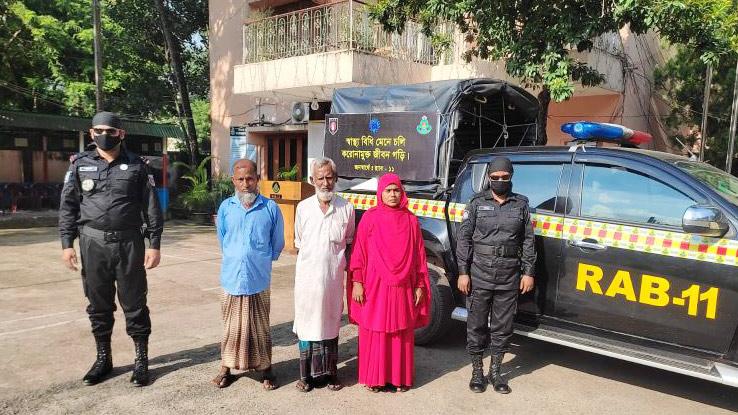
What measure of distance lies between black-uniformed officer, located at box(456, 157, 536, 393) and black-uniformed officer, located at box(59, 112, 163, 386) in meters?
2.31

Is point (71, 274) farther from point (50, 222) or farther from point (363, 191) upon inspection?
point (50, 222)

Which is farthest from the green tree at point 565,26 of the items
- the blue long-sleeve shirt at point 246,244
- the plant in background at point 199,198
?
the plant in background at point 199,198

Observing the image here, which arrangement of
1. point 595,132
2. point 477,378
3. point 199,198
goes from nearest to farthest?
point 477,378
point 595,132
point 199,198

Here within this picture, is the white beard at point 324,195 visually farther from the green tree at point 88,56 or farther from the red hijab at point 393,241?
the green tree at point 88,56

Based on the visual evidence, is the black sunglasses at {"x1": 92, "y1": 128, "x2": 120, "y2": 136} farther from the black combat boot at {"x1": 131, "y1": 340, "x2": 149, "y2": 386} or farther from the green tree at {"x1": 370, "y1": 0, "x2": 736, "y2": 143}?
the green tree at {"x1": 370, "y1": 0, "x2": 736, "y2": 143}

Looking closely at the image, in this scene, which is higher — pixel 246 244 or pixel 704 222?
pixel 704 222

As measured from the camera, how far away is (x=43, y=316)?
17.7ft

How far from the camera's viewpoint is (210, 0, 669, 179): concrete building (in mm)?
10273

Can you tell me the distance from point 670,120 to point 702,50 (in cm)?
639

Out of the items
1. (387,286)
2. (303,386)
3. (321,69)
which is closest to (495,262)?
(387,286)

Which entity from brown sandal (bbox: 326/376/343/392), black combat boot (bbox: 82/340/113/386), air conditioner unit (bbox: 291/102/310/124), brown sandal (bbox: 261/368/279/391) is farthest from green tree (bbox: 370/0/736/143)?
black combat boot (bbox: 82/340/113/386)

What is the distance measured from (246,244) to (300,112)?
30.8 feet

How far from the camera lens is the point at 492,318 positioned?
3822mm

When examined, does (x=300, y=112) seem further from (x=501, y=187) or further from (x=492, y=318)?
(x=492, y=318)
